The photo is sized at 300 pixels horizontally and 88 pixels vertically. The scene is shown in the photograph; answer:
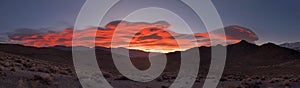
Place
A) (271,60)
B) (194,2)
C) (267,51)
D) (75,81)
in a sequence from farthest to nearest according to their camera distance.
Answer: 1. (267,51)
2. (271,60)
3. (194,2)
4. (75,81)

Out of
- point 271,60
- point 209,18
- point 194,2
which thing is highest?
A: point 194,2

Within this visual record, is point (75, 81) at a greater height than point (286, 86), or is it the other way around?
point (75, 81)

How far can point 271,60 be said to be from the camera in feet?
354

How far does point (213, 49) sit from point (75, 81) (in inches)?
5112

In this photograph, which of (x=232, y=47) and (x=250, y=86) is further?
(x=232, y=47)

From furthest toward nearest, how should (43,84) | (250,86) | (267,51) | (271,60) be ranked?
(267,51), (271,60), (250,86), (43,84)

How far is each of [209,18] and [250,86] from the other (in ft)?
20.8

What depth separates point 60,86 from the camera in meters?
13.7

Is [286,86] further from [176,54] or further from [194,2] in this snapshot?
[176,54]

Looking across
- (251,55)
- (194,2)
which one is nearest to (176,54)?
(251,55)

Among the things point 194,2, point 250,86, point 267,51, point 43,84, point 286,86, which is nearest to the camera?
point 43,84

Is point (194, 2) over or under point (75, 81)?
over

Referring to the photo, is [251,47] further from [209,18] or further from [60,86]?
[60,86]

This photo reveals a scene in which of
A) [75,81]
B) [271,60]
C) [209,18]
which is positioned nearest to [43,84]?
[75,81]
